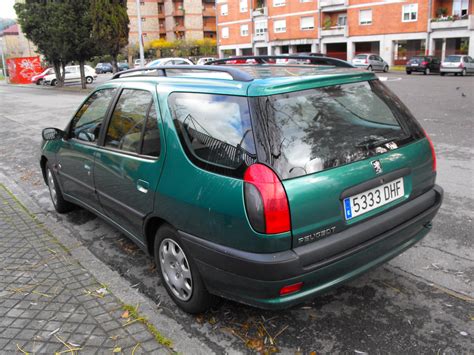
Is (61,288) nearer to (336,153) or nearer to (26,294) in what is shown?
(26,294)

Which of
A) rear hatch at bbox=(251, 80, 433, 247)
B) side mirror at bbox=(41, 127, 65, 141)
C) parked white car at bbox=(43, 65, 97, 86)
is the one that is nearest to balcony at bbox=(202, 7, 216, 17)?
parked white car at bbox=(43, 65, 97, 86)

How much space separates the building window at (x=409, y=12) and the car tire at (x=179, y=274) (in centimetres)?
4585

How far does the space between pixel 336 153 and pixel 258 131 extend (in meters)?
0.54

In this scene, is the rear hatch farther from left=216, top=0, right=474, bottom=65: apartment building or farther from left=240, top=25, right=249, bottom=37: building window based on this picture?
left=240, top=25, right=249, bottom=37: building window

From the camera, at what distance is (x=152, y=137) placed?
333 centimetres

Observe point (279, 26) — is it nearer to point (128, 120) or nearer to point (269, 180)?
point (128, 120)


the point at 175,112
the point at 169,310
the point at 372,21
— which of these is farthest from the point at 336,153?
the point at 372,21

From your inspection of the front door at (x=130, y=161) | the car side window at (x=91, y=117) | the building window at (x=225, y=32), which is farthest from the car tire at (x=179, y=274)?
the building window at (x=225, y=32)

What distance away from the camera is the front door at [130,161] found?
3320 millimetres

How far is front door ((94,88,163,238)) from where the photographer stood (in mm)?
3320

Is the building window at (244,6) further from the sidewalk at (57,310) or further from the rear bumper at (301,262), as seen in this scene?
the rear bumper at (301,262)

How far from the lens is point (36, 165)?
8.52 metres

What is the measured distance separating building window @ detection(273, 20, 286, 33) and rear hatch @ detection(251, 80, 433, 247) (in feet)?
180

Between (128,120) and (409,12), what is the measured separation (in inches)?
1799
